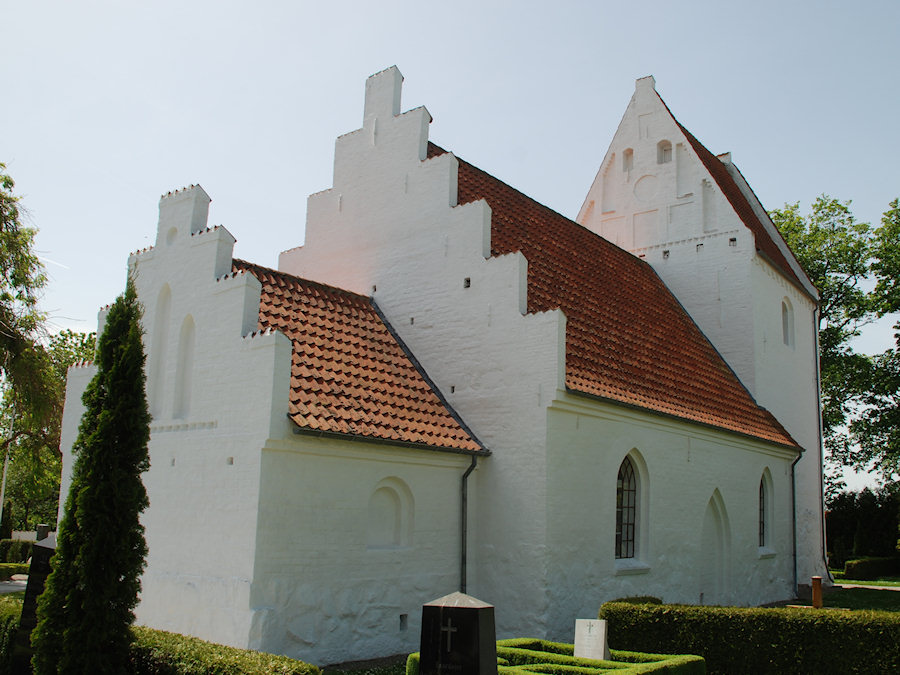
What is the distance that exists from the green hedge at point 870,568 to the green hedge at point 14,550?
31125 mm

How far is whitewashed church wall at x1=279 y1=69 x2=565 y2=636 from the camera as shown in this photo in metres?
12.2

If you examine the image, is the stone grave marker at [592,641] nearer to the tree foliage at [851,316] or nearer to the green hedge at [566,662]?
the green hedge at [566,662]

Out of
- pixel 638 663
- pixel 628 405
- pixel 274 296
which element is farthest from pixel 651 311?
pixel 638 663

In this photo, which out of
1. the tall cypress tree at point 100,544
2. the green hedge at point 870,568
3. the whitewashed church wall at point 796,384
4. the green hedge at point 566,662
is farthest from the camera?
the green hedge at point 870,568

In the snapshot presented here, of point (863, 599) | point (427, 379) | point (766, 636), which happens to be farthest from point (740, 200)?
point (766, 636)

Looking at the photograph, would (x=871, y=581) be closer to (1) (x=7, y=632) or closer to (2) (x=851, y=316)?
(2) (x=851, y=316)

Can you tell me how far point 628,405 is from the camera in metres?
13.4

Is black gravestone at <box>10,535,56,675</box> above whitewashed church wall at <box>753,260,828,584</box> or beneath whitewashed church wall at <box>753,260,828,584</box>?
beneath

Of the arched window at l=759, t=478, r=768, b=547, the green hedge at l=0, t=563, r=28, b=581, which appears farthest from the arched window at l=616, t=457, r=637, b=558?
the green hedge at l=0, t=563, r=28, b=581

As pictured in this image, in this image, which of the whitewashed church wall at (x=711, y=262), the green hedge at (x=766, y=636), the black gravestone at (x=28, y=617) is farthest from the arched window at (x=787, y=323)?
the black gravestone at (x=28, y=617)

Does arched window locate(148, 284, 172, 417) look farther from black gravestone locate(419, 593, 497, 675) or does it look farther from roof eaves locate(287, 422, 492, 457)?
black gravestone locate(419, 593, 497, 675)

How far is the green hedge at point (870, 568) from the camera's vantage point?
29312 mm

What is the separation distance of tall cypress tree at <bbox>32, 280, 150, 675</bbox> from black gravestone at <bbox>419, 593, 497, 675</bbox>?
3.08 m

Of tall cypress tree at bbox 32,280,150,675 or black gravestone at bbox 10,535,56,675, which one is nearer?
tall cypress tree at bbox 32,280,150,675
